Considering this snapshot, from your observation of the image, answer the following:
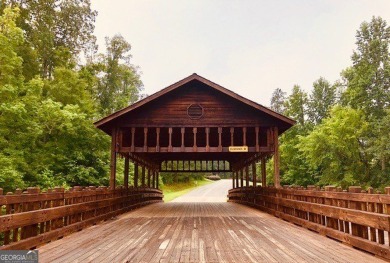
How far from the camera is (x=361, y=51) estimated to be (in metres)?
33.6

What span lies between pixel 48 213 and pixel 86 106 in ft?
62.4

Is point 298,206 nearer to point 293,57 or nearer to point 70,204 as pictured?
point 70,204

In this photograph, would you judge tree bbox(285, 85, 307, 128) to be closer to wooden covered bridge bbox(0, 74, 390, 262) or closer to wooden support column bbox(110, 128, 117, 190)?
wooden covered bridge bbox(0, 74, 390, 262)

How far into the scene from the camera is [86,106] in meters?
24.6

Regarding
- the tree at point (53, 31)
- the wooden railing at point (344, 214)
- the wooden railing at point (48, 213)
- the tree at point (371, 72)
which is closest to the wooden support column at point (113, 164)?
the wooden railing at point (48, 213)

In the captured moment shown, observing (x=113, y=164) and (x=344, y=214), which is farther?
(x=113, y=164)

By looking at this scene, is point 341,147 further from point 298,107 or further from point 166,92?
point 166,92

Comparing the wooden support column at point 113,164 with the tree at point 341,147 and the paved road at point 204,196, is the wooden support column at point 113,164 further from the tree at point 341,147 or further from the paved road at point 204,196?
the tree at point 341,147

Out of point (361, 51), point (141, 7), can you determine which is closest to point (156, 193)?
point (361, 51)

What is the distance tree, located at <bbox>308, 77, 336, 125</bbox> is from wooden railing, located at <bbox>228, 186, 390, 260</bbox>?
1313 inches

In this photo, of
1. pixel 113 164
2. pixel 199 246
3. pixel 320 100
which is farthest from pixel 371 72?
pixel 199 246

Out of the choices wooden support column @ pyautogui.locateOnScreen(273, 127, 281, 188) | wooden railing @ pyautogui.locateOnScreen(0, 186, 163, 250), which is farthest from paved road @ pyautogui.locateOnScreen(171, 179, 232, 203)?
wooden railing @ pyautogui.locateOnScreen(0, 186, 163, 250)

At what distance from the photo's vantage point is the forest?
18.4 metres

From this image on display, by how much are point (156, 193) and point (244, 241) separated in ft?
63.8
